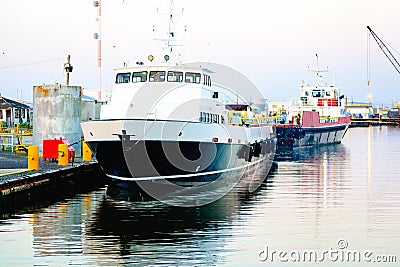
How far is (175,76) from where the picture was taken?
30.8 meters

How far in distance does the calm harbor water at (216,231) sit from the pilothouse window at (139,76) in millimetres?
5061

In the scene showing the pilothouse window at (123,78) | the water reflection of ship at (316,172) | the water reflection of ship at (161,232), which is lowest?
the water reflection of ship at (161,232)

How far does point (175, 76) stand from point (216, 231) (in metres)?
11.8

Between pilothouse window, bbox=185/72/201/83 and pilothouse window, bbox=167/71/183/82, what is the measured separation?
0.29 meters

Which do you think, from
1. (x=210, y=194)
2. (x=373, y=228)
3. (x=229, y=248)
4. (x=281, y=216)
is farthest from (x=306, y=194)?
(x=229, y=248)

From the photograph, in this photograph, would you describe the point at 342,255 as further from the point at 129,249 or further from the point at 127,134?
the point at 127,134

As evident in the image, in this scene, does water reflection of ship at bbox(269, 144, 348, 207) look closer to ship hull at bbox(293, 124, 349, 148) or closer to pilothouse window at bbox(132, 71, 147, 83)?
ship hull at bbox(293, 124, 349, 148)

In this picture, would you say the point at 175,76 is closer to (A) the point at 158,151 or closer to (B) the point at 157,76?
(B) the point at 157,76

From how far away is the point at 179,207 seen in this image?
80.5 feet

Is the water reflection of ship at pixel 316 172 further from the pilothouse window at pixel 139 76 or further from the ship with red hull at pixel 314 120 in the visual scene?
the pilothouse window at pixel 139 76

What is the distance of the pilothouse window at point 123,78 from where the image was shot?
102 feet

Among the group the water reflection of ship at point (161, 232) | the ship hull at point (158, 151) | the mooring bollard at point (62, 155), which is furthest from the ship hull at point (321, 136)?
the water reflection of ship at point (161, 232)

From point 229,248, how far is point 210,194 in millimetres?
10066

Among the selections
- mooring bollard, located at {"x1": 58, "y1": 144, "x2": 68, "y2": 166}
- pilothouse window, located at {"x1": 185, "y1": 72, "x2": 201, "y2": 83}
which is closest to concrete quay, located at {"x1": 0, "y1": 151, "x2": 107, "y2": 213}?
mooring bollard, located at {"x1": 58, "y1": 144, "x2": 68, "y2": 166}
